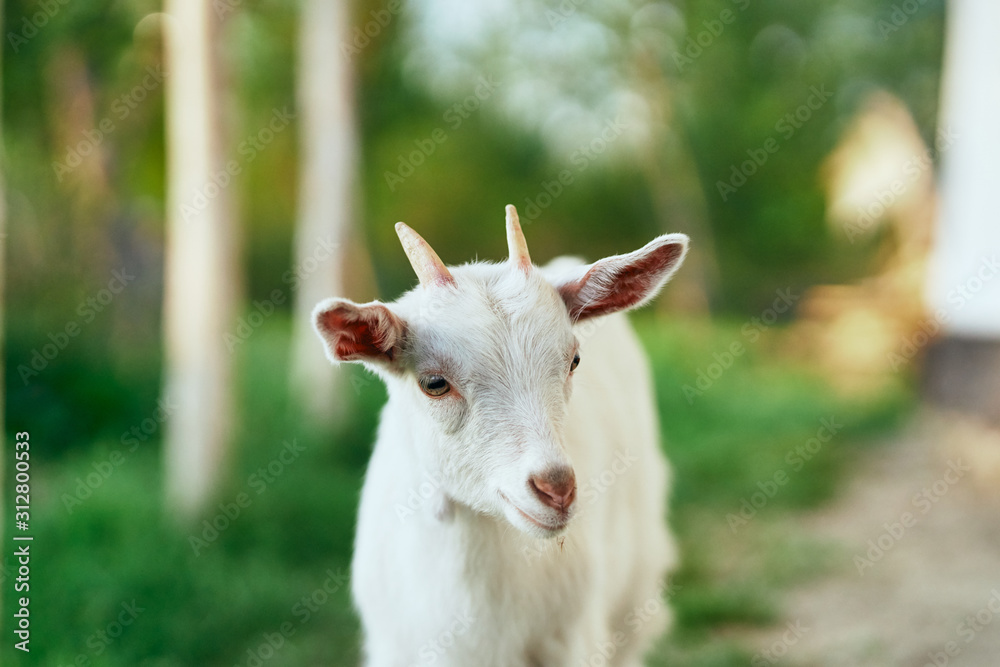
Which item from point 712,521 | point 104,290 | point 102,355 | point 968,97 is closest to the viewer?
point 712,521

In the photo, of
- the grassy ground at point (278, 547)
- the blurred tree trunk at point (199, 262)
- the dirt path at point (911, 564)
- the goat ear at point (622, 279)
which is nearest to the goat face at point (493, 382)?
the goat ear at point (622, 279)

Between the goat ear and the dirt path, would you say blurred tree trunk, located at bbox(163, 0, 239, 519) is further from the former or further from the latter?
the dirt path

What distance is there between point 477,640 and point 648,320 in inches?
266

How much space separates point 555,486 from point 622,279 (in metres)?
0.53

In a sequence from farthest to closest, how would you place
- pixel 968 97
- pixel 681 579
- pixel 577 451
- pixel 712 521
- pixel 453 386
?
pixel 968 97 < pixel 712 521 < pixel 681 579 < pixel 577 451 < pixel 453 386

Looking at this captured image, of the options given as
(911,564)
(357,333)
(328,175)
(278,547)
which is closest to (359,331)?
(357,333)

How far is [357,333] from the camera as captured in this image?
159 centimetres

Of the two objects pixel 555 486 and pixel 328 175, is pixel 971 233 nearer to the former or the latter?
pixel 328 175

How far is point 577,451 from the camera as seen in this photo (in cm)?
206

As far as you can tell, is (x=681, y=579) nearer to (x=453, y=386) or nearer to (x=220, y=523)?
(x=220, y=523)

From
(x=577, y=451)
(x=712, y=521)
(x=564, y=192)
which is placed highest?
(x=564, y=192)

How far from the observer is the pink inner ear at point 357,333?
1.51 m

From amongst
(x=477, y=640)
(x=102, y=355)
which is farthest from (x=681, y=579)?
(x=102, y=355)

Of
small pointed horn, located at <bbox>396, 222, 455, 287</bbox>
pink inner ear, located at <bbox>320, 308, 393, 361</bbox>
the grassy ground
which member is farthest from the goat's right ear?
the grassy ground
